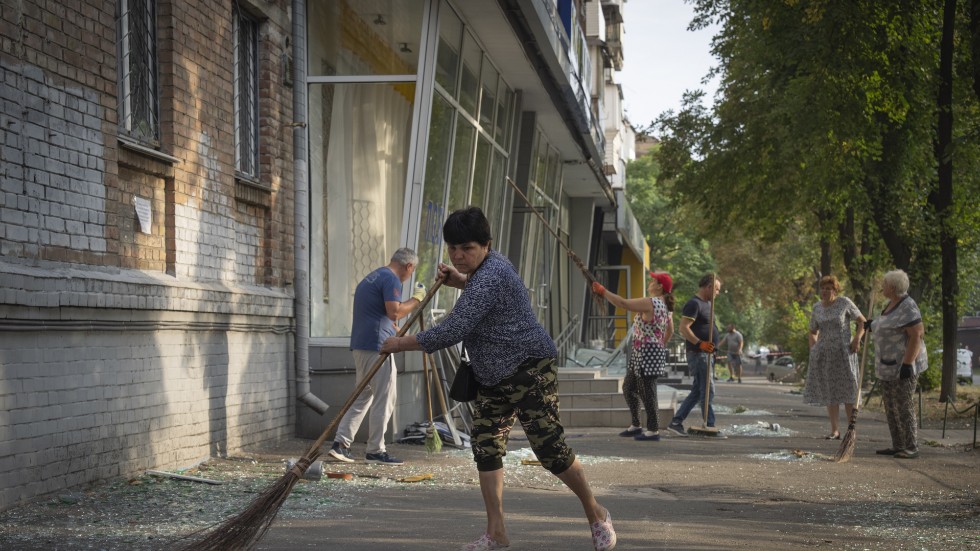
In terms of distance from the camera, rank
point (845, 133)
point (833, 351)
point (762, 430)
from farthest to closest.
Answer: point (845, 133)
point (762, 430)
point (833, 351)

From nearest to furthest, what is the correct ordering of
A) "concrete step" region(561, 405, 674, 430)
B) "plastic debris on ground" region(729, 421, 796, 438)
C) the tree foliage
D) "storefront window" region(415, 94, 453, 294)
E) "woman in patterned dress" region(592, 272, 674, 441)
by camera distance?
"woman in patterned dress" region(592, 272, 674, 441) < "storefront window" region(415, 94, 453, 294) < "plastic debris on ground" region(729, 421, 796, 438) < "concrete step" region(561, 405, 674, 430) < the tree foliage

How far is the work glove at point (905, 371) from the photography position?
11844mm

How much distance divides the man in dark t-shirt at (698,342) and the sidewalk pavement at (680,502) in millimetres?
1164

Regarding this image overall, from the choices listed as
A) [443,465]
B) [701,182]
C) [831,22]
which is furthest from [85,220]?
[701,182]

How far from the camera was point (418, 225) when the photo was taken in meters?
13.6

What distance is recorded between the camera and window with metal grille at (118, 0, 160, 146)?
9281 millimetres

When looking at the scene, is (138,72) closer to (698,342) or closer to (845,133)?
(698,342)

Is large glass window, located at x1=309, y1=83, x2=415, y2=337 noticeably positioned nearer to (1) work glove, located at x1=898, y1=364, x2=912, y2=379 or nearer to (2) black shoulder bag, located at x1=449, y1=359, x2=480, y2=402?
(1) work glove, located at x1=898, y1=364, x2=912, y2=379

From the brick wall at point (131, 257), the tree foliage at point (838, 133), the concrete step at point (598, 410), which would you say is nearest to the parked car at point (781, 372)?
the tree foliage at point (838, 133)

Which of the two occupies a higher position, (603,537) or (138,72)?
(138,72)

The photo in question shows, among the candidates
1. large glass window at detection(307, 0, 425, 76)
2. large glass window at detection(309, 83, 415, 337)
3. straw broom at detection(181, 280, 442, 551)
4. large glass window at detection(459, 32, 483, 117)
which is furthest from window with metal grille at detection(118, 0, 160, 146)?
large glass window at detection(459, 32, 483, 117)

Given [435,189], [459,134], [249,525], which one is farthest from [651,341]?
[249,525]

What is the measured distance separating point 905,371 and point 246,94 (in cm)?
661

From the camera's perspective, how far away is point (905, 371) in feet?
38.9
